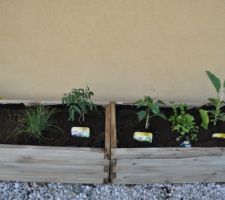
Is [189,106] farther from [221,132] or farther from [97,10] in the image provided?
[97,10]

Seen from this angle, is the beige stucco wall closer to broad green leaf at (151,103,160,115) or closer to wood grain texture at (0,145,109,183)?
broad green leaf at (151,103,160,115)

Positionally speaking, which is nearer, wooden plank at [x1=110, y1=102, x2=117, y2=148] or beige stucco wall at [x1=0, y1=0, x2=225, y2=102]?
wooden plank at [x1=110, y1=102, x2=117, y2=148]

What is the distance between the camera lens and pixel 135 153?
1.38 metres

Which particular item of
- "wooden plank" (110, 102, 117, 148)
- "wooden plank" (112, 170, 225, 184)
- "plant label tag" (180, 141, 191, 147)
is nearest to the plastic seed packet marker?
"plant label tag" (180, 141, 191, 147)

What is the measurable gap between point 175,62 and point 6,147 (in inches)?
39.7

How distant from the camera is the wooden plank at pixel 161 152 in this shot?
137 cm

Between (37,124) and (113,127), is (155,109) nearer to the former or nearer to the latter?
(113,127)

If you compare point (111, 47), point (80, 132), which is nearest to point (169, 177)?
point (80, 132)

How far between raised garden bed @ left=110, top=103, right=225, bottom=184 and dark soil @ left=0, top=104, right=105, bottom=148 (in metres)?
0.09

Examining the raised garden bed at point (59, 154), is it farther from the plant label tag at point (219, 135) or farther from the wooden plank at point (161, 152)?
the plant label tag at point (219, 135)

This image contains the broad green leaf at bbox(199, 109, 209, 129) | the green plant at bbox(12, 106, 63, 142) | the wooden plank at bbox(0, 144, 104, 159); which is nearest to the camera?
the wooden plank at bbox(0, 144, 104, 159)

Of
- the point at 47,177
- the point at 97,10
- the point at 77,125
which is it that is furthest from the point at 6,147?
the point at 97,10

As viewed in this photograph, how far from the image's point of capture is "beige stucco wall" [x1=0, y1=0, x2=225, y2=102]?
156cm

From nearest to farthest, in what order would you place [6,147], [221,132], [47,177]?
1. [6,147]
2. [47,177]
3. [221,132]
